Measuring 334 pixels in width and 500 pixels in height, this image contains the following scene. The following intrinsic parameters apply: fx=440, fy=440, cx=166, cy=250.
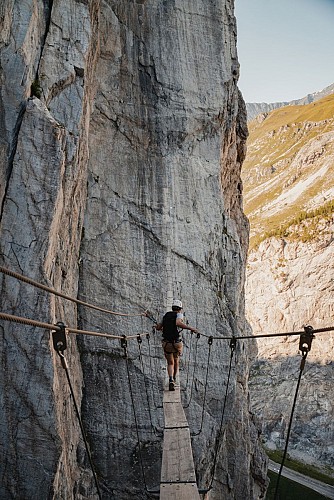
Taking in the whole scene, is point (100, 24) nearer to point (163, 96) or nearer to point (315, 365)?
point (163, 96)

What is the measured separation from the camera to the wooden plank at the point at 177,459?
195 inches

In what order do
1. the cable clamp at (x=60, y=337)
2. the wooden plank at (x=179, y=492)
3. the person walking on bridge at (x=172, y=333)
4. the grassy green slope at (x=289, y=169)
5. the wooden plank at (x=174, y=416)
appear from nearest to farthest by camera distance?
1. the cable clamp at (x=60, y=337)
2. the wooden plank at (x=179, y=492)
3. the wooden plank at (x=174, y=416)
4. the person walking on bridge at (x=172, y=333)
5. the grassy green slope at (x=289, y=169)

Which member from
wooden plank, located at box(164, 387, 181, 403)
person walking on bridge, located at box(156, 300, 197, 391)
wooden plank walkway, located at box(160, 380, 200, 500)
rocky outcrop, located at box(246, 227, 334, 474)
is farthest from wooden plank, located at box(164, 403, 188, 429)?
rocky outcrop, located at box(246, 227, 334, 474)

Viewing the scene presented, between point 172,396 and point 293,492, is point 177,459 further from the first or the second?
point 293,492

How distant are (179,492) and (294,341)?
150 ft

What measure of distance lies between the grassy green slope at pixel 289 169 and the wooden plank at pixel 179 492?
53.3 m

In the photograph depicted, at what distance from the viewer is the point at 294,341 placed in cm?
4753

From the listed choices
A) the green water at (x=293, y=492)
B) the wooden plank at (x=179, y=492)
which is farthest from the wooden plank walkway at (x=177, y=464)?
the green water at (x=293, y=492)

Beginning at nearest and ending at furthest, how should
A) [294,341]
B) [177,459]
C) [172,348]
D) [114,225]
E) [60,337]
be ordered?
[60,337] → [177,459] → [172,348] → [114,225] → [294,341]

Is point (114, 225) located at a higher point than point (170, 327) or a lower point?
higher

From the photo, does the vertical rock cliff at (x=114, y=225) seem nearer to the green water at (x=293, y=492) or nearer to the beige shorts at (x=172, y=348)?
the beige shorts at (x=172, y=348)

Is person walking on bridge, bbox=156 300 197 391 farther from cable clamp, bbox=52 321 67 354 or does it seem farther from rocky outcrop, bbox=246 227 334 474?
rocky outcrop, bbox=246 227 334 474

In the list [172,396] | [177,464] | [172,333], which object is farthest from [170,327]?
[177,464]

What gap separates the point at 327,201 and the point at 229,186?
152 feet
